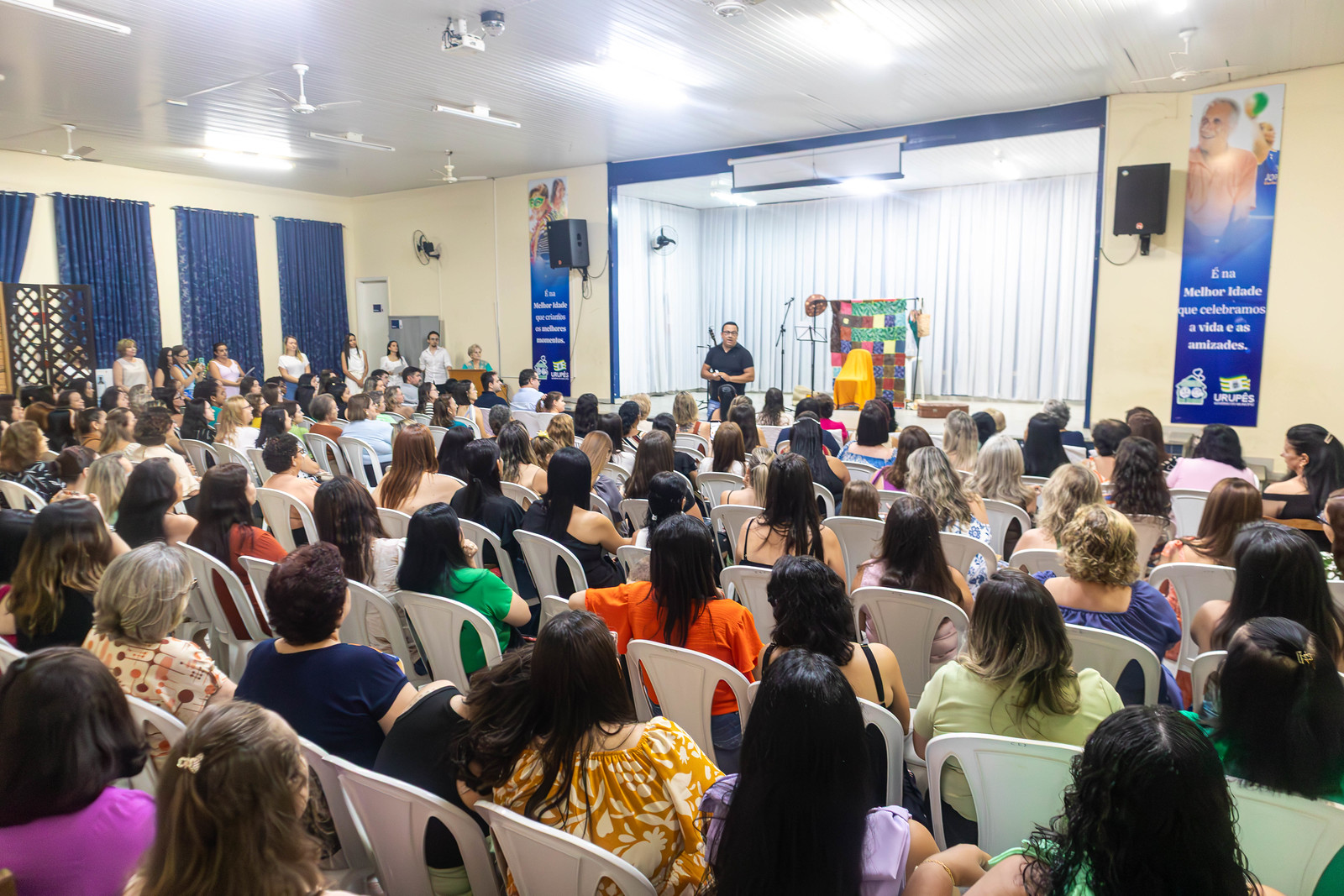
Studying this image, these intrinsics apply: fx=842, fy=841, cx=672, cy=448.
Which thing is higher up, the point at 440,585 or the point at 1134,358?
the point at 1134,358

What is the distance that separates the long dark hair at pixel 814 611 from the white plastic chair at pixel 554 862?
880 millimetres

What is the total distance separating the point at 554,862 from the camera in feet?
4.63

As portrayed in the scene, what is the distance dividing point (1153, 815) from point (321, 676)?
178 cm

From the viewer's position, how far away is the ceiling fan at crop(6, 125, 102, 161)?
927cm

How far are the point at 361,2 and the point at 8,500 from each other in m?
3.75

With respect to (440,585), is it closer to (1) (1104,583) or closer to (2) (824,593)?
(2) (824,593)

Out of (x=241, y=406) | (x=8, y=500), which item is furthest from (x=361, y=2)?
(x=8, y=500)

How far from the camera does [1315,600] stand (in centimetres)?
237

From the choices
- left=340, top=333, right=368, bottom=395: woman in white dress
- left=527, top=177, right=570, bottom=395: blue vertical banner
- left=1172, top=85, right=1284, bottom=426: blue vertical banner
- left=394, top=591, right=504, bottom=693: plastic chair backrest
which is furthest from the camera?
left=340, top=333, right=368, bottom=395: woman in white dress

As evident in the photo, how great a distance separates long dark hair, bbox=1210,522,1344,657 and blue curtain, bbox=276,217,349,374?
13707 mm

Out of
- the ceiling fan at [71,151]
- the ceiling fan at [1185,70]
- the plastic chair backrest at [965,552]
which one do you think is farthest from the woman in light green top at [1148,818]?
the ceiling fan at [71,151]

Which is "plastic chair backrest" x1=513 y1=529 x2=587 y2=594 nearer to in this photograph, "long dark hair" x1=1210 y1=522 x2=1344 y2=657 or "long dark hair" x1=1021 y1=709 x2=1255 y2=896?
"long dark hair" x1=1210 y1=522 x2=1344 y2=657

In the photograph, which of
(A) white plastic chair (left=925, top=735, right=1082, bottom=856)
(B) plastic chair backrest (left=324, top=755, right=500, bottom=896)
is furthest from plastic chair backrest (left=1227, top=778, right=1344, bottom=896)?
(B) plastic chair backrest (left=324, top=755, right=500, bottom=896)

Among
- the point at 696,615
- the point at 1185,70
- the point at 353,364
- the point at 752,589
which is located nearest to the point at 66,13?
the point at 752,589
